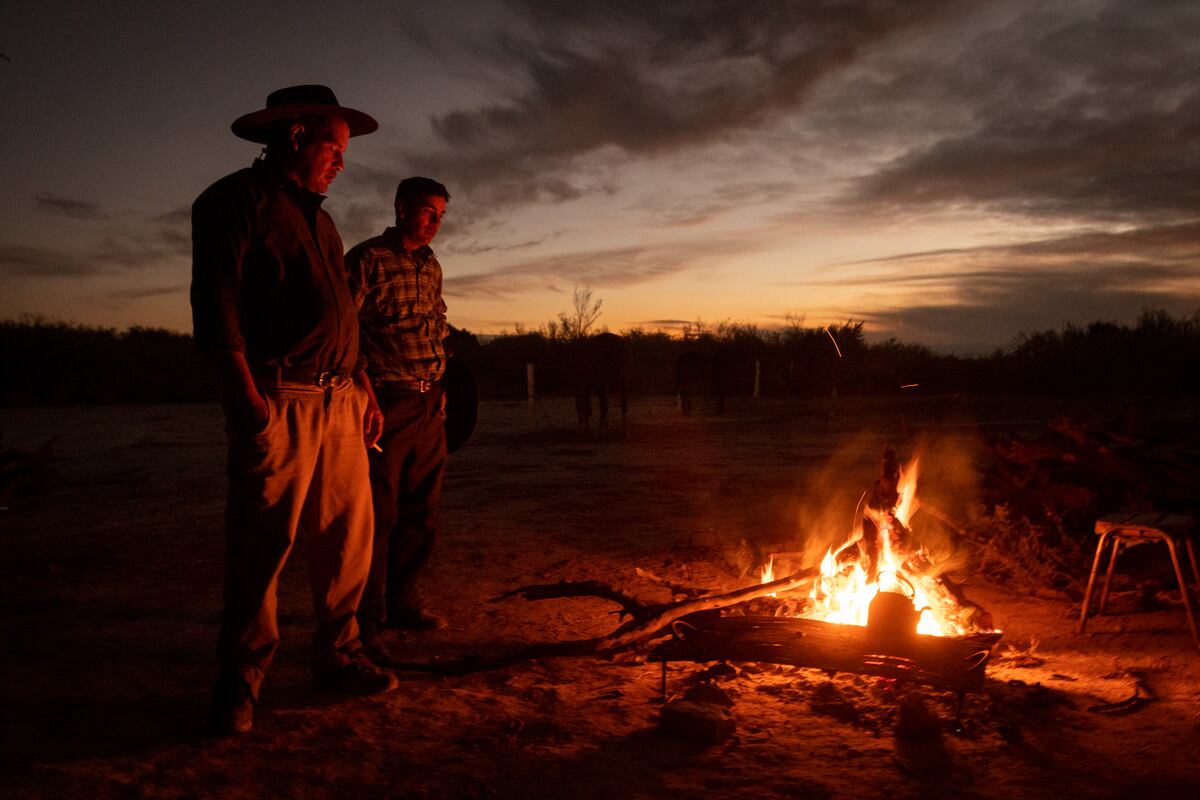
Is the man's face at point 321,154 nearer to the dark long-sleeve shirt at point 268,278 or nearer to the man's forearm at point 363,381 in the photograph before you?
the dark long-sleeve shirt at point 268,278

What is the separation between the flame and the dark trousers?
1952 millimetres

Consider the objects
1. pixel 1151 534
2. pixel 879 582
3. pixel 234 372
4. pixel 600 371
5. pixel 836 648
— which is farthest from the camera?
pixel 600 371

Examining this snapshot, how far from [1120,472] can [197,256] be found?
5.47m

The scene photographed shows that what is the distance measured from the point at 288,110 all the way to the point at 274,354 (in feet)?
2.91

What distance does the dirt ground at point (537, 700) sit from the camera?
8.94 ft

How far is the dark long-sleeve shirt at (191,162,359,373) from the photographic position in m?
2.87

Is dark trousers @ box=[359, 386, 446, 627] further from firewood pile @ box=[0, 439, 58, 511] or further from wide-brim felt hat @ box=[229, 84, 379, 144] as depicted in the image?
firewood pile @ box=[0, 439, 58, 511]

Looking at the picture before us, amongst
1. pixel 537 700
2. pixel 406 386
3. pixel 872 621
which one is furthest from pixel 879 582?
pixel 406 386

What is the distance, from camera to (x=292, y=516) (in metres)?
3.09

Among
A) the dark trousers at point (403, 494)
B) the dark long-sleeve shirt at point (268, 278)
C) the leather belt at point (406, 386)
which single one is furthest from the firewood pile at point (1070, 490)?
the dark long-sleeve shirt at point (268, 278)

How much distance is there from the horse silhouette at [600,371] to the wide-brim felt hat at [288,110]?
12335 millimetres

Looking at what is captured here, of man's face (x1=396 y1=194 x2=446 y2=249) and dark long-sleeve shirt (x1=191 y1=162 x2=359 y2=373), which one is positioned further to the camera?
man's face (x1=396 y1=194 x2=446 y2=249)

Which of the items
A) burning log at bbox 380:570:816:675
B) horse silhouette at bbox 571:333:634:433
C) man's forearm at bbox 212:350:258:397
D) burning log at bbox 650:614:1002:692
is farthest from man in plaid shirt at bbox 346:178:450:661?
horse silhouette at bbox 571:333:634:433

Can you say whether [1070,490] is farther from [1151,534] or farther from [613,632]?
[613,632]
